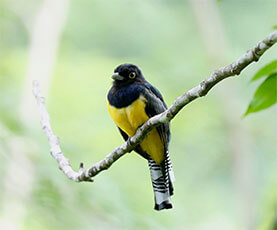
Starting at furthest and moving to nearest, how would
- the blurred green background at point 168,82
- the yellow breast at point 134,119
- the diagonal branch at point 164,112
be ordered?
the blurred green background at point 168,82 → the yellow breast at point 134,119 → the diagonal branch at point 164,112

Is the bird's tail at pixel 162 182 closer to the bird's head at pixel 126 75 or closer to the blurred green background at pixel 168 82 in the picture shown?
the bird's head at pixel 126 75

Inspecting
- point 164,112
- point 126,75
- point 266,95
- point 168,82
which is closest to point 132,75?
point 126,75

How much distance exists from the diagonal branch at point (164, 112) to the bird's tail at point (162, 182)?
869 millimetres

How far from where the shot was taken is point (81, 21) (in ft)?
41.9

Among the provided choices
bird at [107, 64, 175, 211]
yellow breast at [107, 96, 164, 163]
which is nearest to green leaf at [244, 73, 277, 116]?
bird at [107, 64, 175, 211]

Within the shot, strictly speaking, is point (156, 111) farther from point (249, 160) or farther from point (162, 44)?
point (162, 44)

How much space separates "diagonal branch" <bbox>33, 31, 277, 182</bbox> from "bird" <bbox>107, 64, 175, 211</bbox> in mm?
577

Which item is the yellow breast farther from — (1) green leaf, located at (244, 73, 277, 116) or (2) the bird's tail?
(1) green leaf, located at (244, 73, 277, 116)

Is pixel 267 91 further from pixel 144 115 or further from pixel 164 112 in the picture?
pixel 144 115

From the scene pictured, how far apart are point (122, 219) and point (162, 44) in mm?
7982

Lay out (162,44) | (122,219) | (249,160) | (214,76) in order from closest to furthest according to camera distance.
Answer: (214,76) < (122,219) < (249,160) < (162,44)

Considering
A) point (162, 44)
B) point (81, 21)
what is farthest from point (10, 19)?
point (162, 44)

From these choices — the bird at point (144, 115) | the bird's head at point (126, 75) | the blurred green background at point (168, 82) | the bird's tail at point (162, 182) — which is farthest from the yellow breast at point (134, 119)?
the blurred green background at point (168, 82)

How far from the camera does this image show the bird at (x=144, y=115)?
4.32 meters
